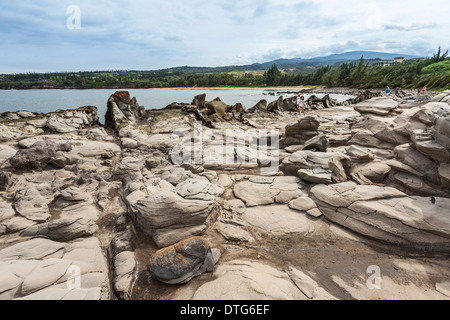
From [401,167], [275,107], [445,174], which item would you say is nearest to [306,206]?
[401,167]

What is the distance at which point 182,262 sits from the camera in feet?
15.5

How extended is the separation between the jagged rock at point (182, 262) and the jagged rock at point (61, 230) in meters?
2.58

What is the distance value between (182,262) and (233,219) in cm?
254

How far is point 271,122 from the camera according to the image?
22031 millimetres

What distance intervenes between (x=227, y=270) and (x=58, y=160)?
10.2 m

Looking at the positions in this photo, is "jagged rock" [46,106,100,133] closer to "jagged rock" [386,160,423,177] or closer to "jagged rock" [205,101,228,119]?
"jagged rock" [205,101,228,119]

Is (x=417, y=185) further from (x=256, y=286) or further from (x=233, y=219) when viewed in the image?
(x=256, y=286)

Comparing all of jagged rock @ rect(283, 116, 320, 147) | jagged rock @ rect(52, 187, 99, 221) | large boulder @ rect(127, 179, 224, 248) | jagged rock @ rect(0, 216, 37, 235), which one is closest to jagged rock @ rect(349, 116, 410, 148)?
jagged rock @ rect(283, 116, 320, 147)

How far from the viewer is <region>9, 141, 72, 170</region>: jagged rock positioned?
952 cm

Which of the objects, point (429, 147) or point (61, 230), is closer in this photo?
point (61, 230)

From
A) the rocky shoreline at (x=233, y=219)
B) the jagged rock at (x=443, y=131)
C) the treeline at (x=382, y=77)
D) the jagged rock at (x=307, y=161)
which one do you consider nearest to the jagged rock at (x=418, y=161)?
the rocky shoreline at (x=233, y=219)

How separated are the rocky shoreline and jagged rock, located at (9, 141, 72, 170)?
0.06m

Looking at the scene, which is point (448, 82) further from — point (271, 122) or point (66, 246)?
point (66, 246)

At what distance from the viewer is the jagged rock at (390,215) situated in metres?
5.48
